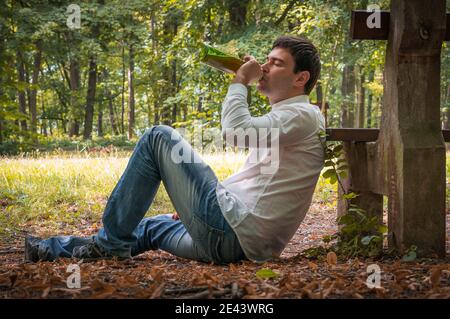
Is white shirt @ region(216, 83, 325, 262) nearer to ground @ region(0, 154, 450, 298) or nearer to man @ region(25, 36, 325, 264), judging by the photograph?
man @ region(25, 36, 325, 264)

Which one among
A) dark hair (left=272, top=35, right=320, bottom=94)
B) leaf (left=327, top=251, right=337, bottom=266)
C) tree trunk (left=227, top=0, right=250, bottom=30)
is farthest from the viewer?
tree trunk (left=227, top=0, right=250, bottom=30)

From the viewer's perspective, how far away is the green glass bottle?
311cm

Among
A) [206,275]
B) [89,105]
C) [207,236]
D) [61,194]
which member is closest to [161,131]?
[207,236]

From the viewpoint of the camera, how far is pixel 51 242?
10.7ft

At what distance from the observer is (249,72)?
2.96m

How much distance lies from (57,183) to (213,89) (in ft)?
29.2

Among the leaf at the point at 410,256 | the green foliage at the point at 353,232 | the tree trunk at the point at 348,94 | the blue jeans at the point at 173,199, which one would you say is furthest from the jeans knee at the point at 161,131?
the tree trunk at the point at 348,94

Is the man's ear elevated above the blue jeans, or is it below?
above

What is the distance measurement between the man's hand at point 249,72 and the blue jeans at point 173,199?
494 mm

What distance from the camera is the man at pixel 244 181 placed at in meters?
2.82

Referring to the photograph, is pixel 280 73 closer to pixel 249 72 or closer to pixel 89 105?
pixel 249 72

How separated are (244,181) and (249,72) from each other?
0.62 metres

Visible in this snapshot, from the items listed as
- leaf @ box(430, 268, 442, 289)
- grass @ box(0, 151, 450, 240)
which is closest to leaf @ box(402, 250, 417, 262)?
leaf @ box(430, 268, 442, 289)

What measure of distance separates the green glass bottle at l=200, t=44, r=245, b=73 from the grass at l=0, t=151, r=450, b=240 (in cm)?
160
